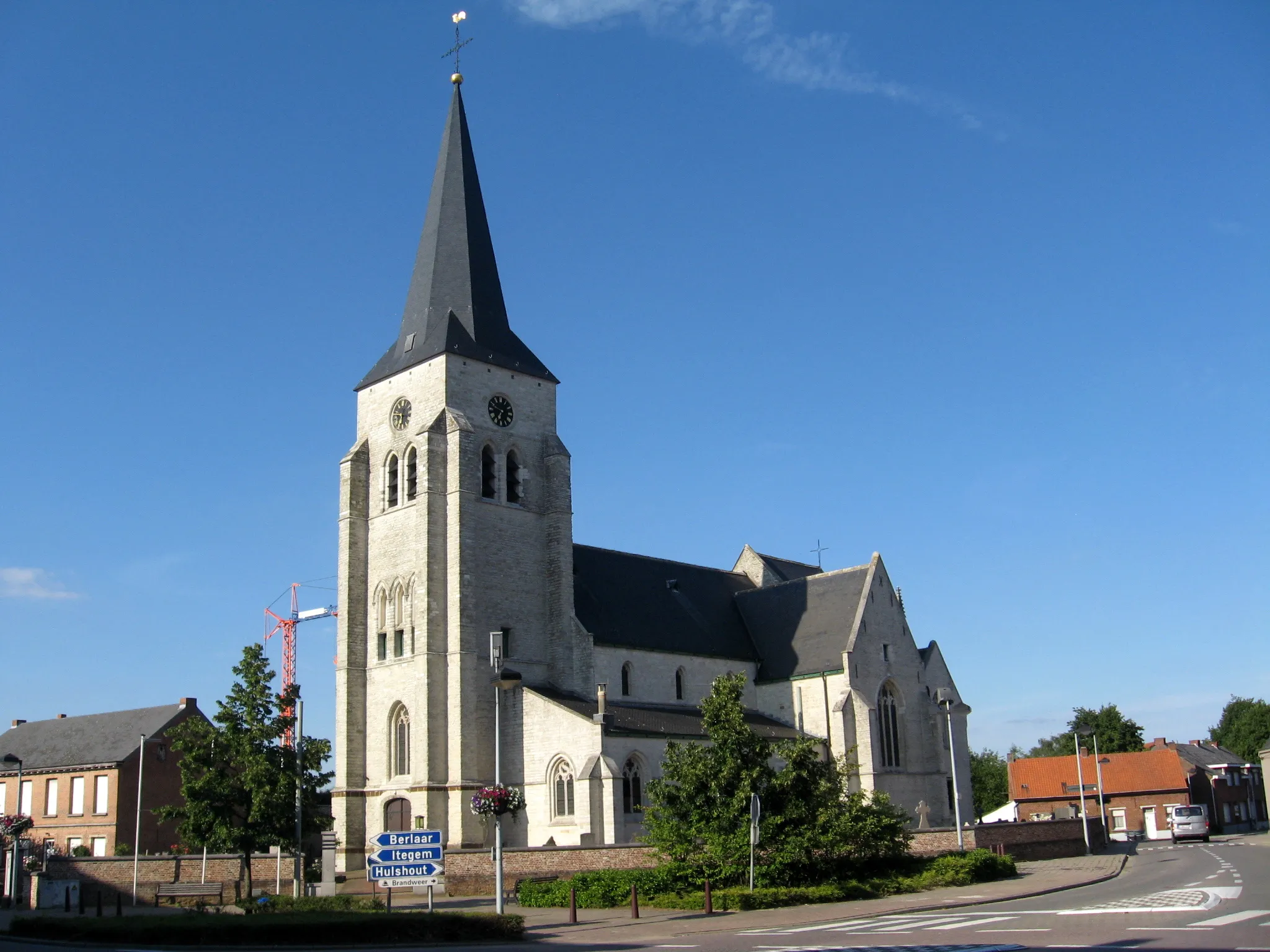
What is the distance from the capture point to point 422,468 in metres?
42.3

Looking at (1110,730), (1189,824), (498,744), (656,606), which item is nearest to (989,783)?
(1110,730)

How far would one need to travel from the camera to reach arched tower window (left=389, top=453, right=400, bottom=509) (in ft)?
145

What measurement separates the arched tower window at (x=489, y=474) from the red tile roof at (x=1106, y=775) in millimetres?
43224

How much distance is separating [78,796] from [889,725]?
36217mm

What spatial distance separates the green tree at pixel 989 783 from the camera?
319 ft

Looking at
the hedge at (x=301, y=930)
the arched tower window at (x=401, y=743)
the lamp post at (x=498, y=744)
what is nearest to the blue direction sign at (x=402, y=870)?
the hedge at (x=301, y=930)

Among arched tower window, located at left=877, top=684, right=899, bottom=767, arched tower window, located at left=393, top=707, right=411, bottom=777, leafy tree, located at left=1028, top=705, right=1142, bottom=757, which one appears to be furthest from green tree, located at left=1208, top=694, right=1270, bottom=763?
arched tower window, located at left=393, top=707, right=411, bottom=777

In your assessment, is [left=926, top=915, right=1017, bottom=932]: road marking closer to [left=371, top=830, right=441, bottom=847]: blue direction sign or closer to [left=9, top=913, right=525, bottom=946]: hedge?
[left=9, top=913, right=525, bottom=946]: hedge

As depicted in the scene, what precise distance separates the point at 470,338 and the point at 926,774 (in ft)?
82.9

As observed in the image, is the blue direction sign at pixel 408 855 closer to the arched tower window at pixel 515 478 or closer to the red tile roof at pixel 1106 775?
the arched tower window at pixel 515 478

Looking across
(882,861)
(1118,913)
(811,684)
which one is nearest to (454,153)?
(811,684)

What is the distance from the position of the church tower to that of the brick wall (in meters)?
5.44

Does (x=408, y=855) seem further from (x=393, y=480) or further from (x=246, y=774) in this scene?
(x=393, y=480)

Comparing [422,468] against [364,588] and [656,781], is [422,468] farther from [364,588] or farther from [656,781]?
[656,781]
